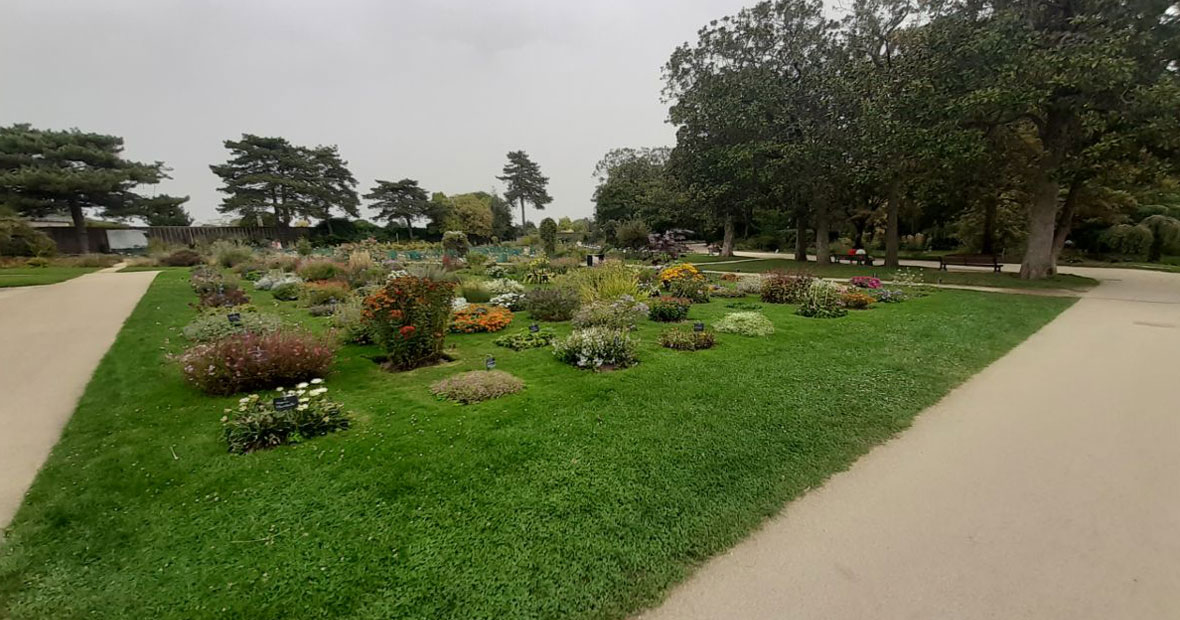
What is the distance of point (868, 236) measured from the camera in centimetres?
3306

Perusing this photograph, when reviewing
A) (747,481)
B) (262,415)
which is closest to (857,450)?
(747,481)

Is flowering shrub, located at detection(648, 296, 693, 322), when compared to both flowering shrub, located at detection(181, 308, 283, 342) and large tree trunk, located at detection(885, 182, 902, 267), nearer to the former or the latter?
flowering shrub, located at detection(181, 308, 283, 342)

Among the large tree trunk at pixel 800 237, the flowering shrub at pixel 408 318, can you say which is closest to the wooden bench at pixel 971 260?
the large tree trunk at pixel 800 237

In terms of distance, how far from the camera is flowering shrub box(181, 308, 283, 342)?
645 cm

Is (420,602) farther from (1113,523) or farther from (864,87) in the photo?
(864,87)

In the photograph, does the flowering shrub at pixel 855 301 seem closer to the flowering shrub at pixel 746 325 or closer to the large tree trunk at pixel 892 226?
the flowering shrub at pixel 746 325

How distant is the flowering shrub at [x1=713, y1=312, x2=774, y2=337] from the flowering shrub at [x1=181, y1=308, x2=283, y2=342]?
6.81m

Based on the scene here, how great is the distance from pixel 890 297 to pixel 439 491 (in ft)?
36.3

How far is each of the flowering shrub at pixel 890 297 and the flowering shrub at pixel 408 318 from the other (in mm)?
9690

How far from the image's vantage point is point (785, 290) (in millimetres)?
10508

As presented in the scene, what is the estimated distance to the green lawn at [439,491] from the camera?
7.06 feet

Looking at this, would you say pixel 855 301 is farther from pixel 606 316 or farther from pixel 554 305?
pixel 554 305

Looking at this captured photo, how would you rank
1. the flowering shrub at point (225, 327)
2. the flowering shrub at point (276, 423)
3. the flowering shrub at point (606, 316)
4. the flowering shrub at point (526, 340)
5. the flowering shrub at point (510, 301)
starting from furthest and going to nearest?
the flowering shrub at point (510, 301) → the flowering shrub at point (606, 316) → the flowering shrub at point (526, 340) → the flowering shrub at point (225, 327) → the flowering shrub at point (276, 423)

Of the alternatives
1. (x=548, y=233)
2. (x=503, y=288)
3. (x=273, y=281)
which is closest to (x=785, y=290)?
(x=503, y=288)
